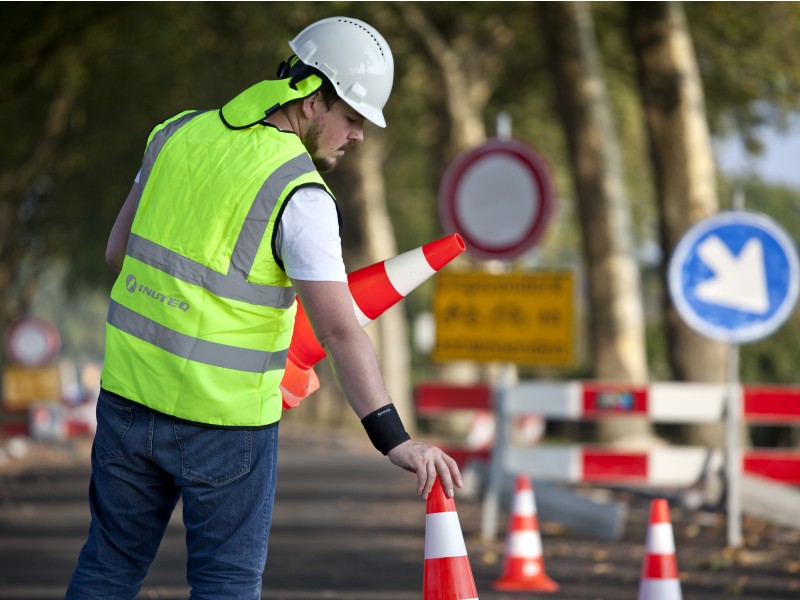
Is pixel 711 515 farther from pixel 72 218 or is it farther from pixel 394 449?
pixel 72 218

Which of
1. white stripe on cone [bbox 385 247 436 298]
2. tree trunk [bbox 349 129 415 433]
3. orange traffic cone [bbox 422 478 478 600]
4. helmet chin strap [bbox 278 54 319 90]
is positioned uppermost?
tree trunk [bbox 349 129 415 433]

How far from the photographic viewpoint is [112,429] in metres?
4.23

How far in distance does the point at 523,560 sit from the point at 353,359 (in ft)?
15.8

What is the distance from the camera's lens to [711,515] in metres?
12.6

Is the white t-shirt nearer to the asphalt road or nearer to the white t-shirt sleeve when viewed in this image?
the white t-shirt sleeve

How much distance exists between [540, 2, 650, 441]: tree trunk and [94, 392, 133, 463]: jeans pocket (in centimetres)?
1514

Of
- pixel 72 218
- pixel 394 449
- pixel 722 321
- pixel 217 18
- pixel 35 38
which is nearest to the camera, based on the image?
pixel 394 449

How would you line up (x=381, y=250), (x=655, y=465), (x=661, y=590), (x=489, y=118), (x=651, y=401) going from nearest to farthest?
(x=661, y=590) < (x=655, y=465) < (x=651, y=401) < (x=381, y=250) < (x=489, y=118)

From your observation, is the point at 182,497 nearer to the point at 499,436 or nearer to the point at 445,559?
the point at 445,559

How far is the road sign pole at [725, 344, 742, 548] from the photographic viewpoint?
10602mm

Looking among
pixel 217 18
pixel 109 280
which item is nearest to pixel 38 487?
pixel 217 18

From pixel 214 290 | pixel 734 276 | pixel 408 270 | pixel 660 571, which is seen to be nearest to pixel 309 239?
pixel 214 290

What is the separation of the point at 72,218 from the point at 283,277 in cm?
3548

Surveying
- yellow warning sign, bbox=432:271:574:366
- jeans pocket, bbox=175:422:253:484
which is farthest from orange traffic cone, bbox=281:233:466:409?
yellow warning sign, bbox=432:271:574:366
